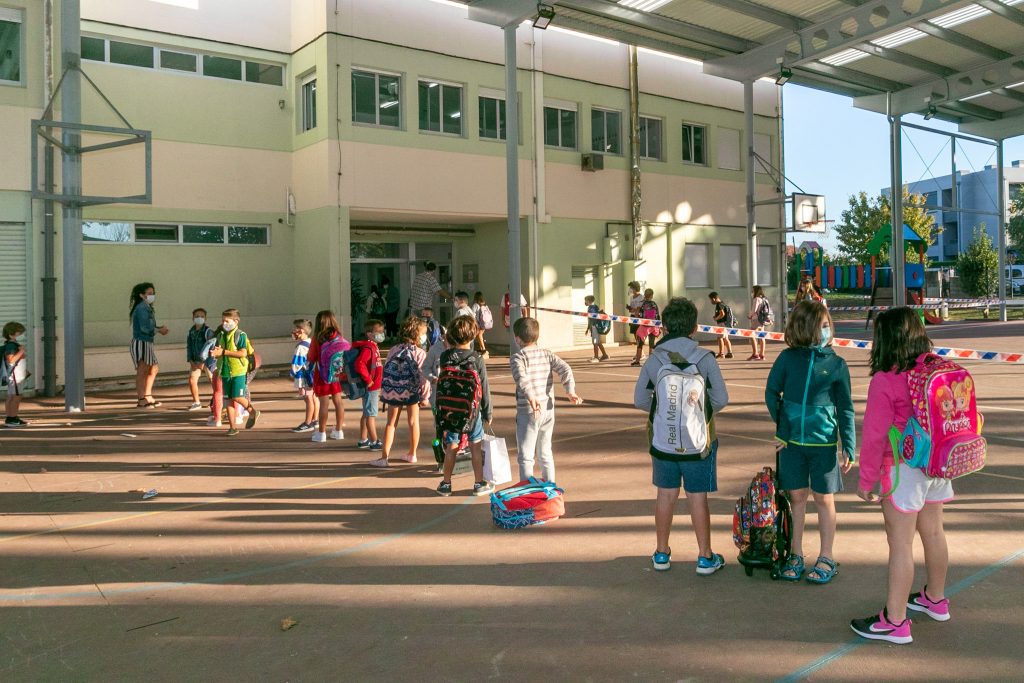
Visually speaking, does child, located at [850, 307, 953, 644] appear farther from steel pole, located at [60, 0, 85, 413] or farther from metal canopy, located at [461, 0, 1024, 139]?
metal canopy, located at [461, 0, 1024, 139]

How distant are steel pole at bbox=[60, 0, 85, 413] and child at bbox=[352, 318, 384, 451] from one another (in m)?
6.26

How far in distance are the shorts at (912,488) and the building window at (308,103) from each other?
59.5ft

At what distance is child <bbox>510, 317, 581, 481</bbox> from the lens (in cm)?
709

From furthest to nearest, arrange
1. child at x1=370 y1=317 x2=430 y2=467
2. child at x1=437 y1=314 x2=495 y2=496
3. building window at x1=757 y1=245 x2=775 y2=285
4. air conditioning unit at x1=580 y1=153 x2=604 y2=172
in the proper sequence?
building window at x1=757 y1=245 x2=775 y2=285, air conditioning unit at x1=580 y1=153 x2=604 y2=172, child at x1=370 y1=317 x2=430 y2=467, child at x1=437 y1=314 x2=495 y2=496

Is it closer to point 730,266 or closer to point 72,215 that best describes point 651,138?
point 730,266

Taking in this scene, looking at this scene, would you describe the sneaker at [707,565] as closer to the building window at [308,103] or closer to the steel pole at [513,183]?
the steel pole at [513,183]

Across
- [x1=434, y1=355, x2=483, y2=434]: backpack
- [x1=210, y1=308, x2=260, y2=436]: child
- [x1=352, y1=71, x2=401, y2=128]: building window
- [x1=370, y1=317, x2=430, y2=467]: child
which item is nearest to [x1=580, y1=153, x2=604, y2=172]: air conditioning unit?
[x1=352, y1=71, x2=401, y2=128]: building window

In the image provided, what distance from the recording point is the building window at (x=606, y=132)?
24875 mm

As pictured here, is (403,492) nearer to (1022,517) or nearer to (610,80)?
(1022,517)

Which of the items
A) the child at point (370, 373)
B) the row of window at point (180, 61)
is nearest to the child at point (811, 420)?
the child at point (370, 373)

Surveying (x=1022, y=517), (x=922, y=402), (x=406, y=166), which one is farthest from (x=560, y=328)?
(x=922, y=402)

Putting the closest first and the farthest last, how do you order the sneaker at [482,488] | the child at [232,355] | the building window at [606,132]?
the sneaker at [482,488], the child at [232,355], the building window at [606,132]

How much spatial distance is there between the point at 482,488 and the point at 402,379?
1.60m

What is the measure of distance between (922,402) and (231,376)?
8.66 metres
